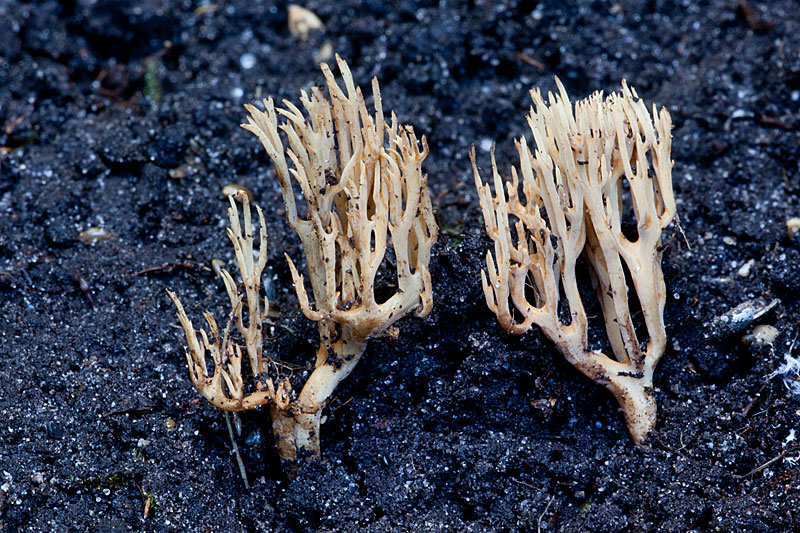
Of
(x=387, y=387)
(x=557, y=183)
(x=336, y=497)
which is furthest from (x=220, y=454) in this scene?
(x=557, y=183)

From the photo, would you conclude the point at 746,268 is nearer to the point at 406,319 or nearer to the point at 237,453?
the point at 406,319

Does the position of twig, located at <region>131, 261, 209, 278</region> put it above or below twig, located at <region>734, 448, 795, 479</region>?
above

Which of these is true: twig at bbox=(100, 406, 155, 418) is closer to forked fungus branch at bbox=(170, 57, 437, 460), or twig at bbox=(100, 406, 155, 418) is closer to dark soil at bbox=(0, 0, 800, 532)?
dark soil at bbox=(0, 0, 800, 532)

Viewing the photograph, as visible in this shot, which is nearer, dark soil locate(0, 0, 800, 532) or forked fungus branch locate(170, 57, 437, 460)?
forked fungus branch locate(170, 57, 437, 460)

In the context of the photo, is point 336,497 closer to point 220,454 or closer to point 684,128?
point 220,454

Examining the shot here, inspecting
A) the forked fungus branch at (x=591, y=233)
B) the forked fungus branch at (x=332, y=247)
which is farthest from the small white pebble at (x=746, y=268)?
the forked fungus branch at (x=332, y=247)

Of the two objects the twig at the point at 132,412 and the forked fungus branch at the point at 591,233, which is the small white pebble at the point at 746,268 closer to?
the forked fungus branch at the point at 591,233

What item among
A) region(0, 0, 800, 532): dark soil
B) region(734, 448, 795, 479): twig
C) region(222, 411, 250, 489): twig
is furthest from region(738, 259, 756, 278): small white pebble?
region(222, 411, 250, 489): twig
